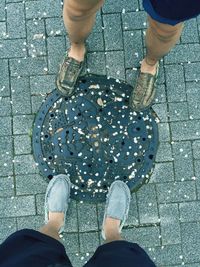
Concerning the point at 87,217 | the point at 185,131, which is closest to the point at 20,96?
the point at 87,217

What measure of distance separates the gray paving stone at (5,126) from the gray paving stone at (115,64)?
810mm

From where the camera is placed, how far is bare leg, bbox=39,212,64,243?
111 inches

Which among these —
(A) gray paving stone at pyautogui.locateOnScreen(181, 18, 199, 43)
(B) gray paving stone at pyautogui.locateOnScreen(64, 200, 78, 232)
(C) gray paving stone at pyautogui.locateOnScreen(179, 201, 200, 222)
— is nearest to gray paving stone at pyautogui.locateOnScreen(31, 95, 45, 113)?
(B) gray paving stone at pyautogui.locateOnScreen(64, 200, 78, 232)

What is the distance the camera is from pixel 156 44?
267 cm

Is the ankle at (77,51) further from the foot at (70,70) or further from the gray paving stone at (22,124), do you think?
the gray paving stone at (22,124)

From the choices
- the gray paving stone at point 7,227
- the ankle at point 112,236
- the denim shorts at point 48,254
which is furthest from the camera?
the gray paving stone at point 7,227

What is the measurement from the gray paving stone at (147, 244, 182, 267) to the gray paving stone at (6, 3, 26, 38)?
6.02ft

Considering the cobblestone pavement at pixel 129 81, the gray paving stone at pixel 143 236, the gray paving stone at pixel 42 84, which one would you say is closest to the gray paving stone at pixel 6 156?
the cobblestone pavement at pixel 129 81

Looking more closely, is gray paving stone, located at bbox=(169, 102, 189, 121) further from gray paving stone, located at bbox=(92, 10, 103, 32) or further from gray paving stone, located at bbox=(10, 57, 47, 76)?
gray paving stone, located at bbox=(10, 57, 47, 76)

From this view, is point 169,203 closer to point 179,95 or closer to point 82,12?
point 179,95

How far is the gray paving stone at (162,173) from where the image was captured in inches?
126

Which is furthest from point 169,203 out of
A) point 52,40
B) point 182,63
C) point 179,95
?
point 52,40

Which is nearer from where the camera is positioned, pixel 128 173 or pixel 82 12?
pixel 82 12

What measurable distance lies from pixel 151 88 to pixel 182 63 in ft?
1.11
